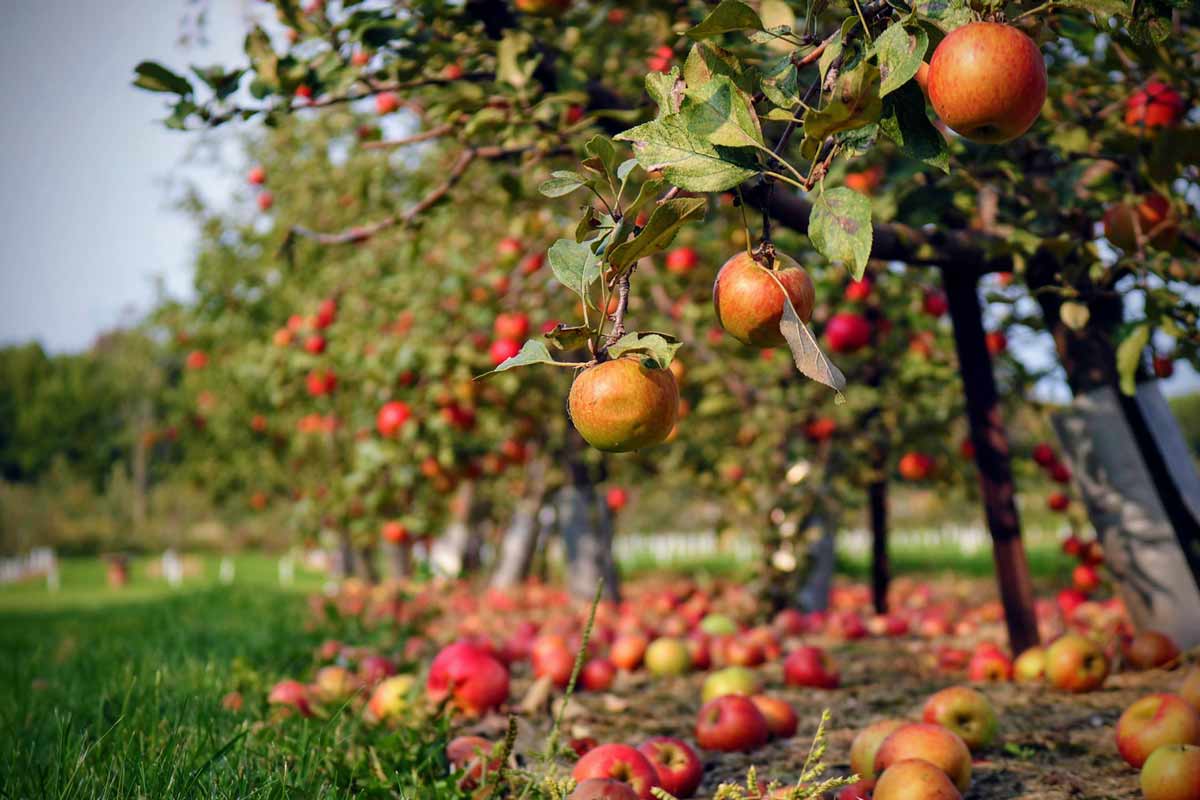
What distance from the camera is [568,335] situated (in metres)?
1.27

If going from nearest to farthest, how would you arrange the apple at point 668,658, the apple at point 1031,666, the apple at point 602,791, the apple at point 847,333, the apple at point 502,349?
the apple at point 602,791 → the apple at point 1031,666 → the apple at point 668,658 → the apple at point 847,333 → the apple at point 502,349

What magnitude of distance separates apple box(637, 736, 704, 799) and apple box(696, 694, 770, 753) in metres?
0.31

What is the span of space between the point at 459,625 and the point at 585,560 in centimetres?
161

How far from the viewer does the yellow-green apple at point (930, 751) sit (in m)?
1.89

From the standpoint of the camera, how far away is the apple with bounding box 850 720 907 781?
6.72 ft

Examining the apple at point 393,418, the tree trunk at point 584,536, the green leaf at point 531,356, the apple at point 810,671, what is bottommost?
the tree trunk at point 584,536

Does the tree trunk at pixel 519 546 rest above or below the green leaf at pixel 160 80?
below

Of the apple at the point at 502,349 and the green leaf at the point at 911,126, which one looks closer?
the green leaf at the point at 911,126

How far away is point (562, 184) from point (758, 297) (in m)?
0.35

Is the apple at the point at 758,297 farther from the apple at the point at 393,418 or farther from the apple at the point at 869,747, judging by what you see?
the apple at the point at 393,418

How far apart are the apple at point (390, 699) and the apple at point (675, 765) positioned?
89 cm

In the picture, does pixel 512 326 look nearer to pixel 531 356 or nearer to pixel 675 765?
pixel 675 765

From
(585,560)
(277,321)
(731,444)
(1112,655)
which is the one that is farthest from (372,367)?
(277,321)

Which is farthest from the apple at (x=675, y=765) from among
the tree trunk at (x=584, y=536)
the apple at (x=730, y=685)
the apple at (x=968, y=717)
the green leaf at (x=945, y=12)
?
the tree trunk at (x=584, y=536)
